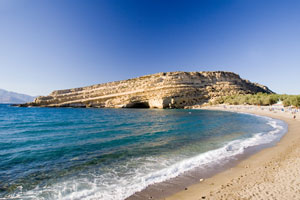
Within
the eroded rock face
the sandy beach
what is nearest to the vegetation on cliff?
the eroded rock face

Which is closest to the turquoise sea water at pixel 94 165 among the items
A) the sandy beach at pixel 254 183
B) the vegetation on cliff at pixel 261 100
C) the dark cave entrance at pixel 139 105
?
the sandy beach at pixel 254 183

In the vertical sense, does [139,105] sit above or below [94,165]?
above

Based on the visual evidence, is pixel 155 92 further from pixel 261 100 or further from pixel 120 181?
pixel 120 181

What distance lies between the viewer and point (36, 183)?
18.5ft

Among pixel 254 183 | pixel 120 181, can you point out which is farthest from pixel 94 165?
pixel 254 183

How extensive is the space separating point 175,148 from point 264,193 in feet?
18.5

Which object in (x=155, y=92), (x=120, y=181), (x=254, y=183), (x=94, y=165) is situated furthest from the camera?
(x=155, y=92)

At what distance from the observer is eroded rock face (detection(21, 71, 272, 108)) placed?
61.0 metres

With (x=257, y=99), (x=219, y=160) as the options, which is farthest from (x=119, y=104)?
(x=219, y=160)

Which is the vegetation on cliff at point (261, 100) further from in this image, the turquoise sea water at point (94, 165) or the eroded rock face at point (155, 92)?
the turquoise sea water at point (94, 165)

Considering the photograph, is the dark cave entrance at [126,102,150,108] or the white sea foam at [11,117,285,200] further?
the dark cave entrance at [126,102,150,108]

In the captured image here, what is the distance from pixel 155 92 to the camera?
6325cm

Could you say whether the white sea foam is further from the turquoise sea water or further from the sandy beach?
the sandy beach

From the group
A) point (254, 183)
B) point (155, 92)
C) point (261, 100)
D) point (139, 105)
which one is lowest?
point (254, 183)
